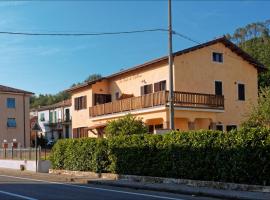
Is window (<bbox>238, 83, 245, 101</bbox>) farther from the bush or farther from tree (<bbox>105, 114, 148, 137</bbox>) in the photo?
the bush

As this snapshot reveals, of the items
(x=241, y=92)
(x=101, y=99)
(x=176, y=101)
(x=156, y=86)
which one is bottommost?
(x=176, y=101)

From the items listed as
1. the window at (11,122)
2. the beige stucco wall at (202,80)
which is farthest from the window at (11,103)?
the beige stucco wall at (202,80)

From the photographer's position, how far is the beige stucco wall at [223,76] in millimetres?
36594

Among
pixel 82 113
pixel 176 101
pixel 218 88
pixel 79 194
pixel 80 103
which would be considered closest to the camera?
pixel 79 194

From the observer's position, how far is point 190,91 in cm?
3666

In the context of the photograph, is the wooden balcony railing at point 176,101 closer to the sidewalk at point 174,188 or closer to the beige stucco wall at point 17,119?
the sidewalk at point 174,188

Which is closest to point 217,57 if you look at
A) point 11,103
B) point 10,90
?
point 10,90

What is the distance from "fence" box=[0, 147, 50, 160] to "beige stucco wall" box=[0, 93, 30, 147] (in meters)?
27.6

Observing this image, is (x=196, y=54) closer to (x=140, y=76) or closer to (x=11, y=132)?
(x=140, y=76)

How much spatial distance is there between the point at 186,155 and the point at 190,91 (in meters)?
17.5

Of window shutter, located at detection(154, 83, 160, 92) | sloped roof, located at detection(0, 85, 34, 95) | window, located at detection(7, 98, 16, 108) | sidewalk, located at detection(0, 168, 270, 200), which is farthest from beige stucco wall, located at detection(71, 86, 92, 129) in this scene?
sidewalk, located at detection(0, 168, 270, 200)

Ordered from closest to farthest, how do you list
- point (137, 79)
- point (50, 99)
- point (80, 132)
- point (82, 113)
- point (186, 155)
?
1. point (186, 155)
2. point (137, 79)
3. point (82, 113)
4. point (80, 132)
5. point (50, 99)

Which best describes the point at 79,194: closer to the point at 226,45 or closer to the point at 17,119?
the point at 226,45

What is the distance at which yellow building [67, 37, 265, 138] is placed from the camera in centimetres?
3452
